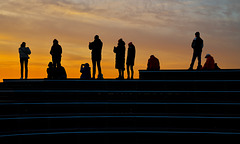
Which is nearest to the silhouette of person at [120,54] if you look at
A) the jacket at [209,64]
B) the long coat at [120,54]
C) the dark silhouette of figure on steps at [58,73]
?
the long coat at [120,54]

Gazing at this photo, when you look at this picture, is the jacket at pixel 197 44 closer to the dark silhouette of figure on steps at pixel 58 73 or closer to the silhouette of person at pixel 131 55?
the silhouette of person at pixel 131 55

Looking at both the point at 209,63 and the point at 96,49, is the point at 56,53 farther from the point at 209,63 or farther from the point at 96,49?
the point at 209,63

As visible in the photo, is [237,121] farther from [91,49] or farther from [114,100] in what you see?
[91,49]

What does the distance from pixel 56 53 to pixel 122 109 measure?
489cm

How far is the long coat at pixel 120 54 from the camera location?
21.3 metres

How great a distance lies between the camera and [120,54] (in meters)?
21.4

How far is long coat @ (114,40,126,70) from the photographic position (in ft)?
70.0

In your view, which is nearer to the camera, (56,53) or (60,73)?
(56,53)

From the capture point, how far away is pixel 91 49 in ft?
69.2

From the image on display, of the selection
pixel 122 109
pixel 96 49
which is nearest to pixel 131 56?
pixel 96 49

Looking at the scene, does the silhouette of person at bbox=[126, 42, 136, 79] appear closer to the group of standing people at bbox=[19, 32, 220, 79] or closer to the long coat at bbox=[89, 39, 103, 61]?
the group of standing people at bbox=[19, 32, 220, 79]

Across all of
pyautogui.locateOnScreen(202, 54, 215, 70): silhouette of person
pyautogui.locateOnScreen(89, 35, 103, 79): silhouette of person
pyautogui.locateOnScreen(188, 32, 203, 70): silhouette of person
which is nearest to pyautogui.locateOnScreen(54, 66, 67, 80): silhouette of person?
pyautogui.locateOnScreen(89, 35, 103, 79): silhouette of person

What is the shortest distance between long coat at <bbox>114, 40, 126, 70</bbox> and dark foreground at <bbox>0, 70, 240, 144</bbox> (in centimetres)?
131

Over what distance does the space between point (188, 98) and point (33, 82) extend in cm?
679
